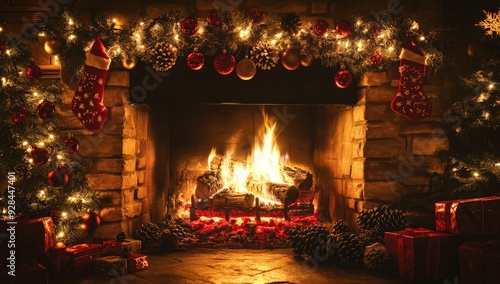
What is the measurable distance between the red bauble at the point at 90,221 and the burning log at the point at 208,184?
4.66ft

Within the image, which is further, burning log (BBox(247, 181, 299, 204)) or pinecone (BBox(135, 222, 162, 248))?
burning log (BBox(247, 181, 299, 204))

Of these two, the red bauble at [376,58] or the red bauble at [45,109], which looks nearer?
the red bauble at [45,109]

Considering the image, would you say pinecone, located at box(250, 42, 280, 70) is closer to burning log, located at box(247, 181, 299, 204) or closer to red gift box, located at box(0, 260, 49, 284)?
burning log, located at box(247, 181, 299, 204)

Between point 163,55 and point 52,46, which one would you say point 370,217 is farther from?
point 52,46

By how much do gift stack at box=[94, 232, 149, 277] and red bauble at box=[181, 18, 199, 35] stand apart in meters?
1.91

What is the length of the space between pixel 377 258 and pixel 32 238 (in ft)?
9.04

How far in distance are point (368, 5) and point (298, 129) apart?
180 cm

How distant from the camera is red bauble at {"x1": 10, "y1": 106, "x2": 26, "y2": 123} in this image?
142 inches

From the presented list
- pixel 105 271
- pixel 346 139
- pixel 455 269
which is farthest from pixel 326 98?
pixel 105 271

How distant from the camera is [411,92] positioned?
400cm

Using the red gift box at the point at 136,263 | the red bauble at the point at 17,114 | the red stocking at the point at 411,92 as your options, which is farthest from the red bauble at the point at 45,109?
the red stocking at the point at 411,92

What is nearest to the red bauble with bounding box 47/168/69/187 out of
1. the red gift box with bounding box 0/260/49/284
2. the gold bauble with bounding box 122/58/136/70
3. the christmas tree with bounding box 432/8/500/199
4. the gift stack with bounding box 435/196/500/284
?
the red gift box with bounding box 0/260/49/284

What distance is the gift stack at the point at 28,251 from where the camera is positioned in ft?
10.1

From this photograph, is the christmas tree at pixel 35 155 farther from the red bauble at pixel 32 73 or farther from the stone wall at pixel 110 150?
the stone wall at pixel 110 150
